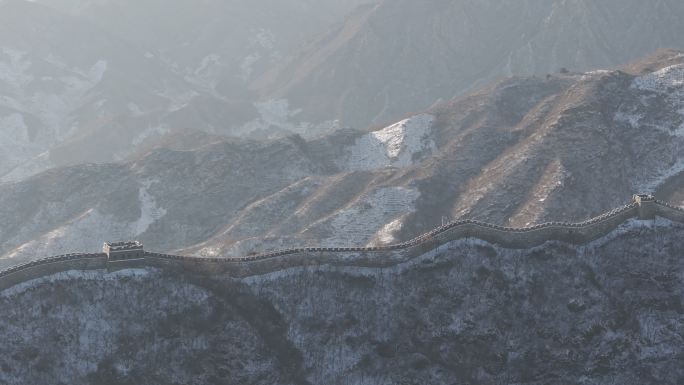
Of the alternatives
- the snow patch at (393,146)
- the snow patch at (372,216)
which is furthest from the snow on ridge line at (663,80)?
the snow patch at (372,216)

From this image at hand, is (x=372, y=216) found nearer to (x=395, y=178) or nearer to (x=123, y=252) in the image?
(x=395, y=178)

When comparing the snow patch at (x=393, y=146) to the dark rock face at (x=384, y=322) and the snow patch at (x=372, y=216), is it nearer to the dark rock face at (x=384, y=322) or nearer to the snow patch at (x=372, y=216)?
the snow patch at (x=372, y=216)

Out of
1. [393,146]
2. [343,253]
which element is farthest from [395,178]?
[343,253]

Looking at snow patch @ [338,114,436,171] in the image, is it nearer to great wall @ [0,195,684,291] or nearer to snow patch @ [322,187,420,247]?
snow patch @ [322,187,420,247]

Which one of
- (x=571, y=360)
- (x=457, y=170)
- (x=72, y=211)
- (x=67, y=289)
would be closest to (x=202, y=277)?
(x=67, y=289)

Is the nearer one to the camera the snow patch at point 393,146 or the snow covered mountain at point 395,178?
the snow covered mountain at point 395,178
